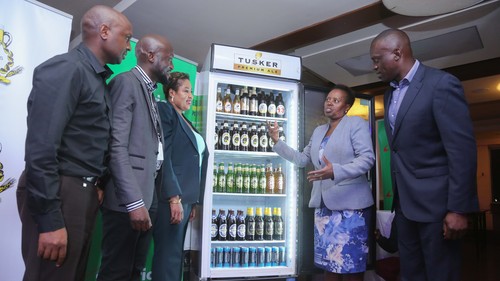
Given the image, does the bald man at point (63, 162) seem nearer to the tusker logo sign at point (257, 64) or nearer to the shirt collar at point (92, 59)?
the shirt collar at point (92, 59)

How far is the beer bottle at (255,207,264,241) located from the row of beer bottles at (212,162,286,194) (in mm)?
192

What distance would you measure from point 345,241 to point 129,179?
1.43 meters

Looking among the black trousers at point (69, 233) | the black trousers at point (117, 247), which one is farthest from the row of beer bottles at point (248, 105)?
the black trousers at point (69, 233)

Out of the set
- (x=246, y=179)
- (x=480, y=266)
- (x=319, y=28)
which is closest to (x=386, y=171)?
(x=480, y=266)

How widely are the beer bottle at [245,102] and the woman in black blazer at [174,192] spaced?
84 centimetres

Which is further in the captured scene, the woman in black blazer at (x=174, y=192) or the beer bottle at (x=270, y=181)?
the beer bottle at (x=270, y=181)

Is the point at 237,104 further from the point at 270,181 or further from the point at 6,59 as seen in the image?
the point at 6,59

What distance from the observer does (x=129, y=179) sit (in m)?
1.52

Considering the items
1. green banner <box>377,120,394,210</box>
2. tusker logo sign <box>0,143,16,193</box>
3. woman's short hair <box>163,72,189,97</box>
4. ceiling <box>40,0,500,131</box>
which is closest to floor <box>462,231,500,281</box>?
green banner <box>377,120,394,210</box>

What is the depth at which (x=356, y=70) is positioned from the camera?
18.4 feet

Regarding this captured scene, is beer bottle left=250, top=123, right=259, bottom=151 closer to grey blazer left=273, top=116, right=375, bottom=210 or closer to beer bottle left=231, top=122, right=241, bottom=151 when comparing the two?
beer bottle left=231, top=122, right=241, bottom=151

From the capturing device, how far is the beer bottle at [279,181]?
127 inches

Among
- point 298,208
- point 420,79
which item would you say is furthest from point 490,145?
point 420,79

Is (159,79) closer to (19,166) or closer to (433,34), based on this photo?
(19,166)
